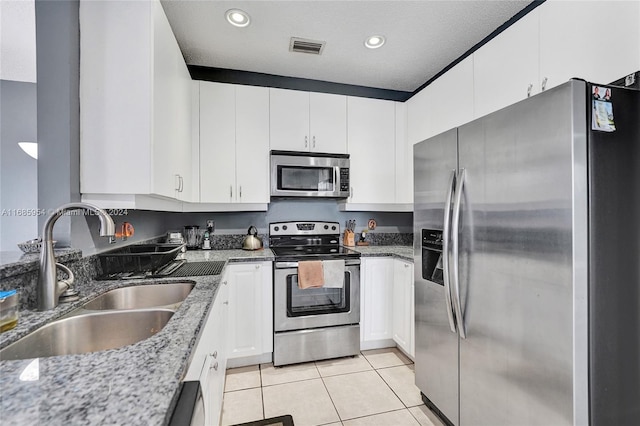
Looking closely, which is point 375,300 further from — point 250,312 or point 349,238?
point 250,312

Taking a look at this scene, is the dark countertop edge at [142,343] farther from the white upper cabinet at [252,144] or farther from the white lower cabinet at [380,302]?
the white lower cabinet at [380,302]

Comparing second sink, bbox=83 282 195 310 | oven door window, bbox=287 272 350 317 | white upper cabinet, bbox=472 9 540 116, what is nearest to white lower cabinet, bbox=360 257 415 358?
oven door window, bbox=287 272 350 317

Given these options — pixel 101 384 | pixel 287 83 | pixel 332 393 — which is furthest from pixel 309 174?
pixel 101 384

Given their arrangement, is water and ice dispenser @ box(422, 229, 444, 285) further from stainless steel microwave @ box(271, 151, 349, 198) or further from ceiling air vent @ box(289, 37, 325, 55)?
ceiling air vent @ box(289, 37, 325, 55)

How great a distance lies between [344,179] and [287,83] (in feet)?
3.70

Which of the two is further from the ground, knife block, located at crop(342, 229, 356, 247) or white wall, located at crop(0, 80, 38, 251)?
white wall, located at crop(0, 80, 38, 251)

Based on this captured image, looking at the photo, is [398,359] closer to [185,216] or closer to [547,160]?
[547,160]

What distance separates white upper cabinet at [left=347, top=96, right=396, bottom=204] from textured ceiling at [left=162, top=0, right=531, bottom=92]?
12.7 inches

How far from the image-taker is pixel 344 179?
280 cm

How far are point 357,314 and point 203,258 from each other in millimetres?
1363

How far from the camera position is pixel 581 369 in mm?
994

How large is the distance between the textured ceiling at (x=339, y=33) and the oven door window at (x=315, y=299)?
6.12 ft

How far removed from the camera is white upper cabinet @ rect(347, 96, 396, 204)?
9.48 feet

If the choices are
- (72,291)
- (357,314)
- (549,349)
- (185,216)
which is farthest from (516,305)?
(185,216)
